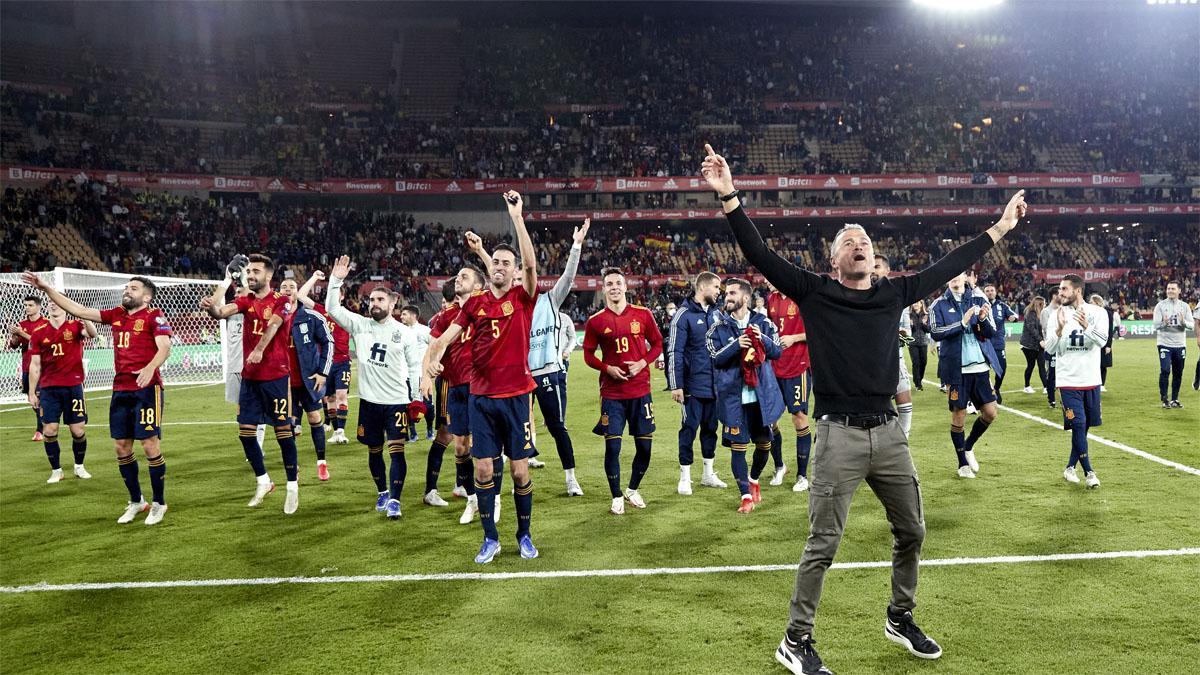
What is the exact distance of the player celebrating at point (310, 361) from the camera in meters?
9.67

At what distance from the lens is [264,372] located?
7.99 metres

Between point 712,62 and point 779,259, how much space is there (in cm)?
5304

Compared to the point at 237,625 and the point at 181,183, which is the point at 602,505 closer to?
the point at 237,625

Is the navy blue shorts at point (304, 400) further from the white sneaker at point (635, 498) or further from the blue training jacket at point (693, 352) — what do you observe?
the blue training jacket at point (693, 352)

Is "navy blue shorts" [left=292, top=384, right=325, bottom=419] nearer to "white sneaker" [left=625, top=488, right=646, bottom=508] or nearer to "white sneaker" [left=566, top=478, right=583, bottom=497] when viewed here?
"white sneaker" [left=566, top=478, right=583, bottom=497]

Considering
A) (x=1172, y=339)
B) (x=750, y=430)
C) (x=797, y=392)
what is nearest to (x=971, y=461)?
(x=797, y=392)

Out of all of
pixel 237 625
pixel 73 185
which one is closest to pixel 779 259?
pixel 237 625

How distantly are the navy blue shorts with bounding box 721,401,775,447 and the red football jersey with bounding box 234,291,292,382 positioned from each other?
4624mm

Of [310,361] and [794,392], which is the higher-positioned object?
[310,361]

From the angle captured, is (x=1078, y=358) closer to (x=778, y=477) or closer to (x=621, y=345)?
(x=778, y=477)

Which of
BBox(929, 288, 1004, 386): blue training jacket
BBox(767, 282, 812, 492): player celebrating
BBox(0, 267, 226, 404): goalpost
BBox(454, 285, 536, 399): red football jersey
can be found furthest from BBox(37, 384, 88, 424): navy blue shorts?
BBox(929, 288, 1004, 386): blue training jacket

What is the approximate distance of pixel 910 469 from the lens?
13.8ft

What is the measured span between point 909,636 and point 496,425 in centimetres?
333

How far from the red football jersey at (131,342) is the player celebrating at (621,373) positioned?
170 inches
